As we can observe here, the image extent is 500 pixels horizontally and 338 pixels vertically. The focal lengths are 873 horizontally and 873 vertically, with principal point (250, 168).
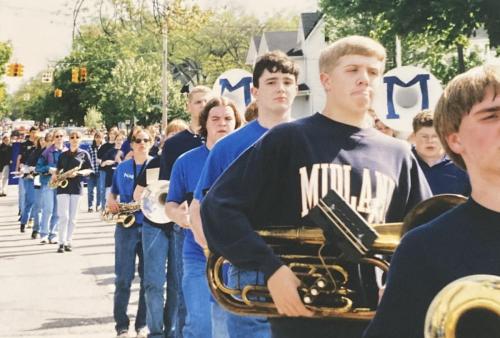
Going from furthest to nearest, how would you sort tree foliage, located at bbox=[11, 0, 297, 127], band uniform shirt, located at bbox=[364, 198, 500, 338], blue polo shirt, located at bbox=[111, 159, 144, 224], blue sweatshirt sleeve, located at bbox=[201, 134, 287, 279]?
1. tree foliage, located at bbox=[11, 0, 297, 127]
2. blue polo shirt, located at bbox=[111, 159, 144, 224]
3. blue sweatshirt sleeve, located at bbox=[201, 134, 287, 279]
4. band uniform shirt, located at bbox=[364, 198, 500, 338]

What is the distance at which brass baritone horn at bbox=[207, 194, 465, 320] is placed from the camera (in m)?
2.52

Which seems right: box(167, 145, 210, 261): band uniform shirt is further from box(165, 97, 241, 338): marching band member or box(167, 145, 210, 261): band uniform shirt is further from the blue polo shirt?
the blue polo shirt

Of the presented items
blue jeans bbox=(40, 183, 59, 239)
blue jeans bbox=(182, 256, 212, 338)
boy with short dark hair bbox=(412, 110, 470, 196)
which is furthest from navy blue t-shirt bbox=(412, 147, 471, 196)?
blue jeans bbox=(40, 183, 59, 239)

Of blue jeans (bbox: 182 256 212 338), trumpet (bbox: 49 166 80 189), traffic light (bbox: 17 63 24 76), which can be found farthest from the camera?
traffic light (bbox: 17 63 24 76)

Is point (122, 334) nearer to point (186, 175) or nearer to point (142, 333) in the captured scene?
point (142, 333)

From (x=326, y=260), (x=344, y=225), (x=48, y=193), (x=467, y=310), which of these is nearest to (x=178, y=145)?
(x=326, y=260)

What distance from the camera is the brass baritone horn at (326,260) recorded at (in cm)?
252

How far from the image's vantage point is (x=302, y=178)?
9.95 ft

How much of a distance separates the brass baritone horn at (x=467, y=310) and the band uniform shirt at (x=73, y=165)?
39.1 ft

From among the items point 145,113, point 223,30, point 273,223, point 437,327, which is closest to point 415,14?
point 273,223

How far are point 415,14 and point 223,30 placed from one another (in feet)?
173

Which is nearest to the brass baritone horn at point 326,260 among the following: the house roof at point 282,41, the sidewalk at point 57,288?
the sidewalk at point 57,288

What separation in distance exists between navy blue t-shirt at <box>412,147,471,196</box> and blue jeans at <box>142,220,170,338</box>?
226 cm

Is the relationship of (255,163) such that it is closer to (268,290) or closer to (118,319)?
(268,290)
